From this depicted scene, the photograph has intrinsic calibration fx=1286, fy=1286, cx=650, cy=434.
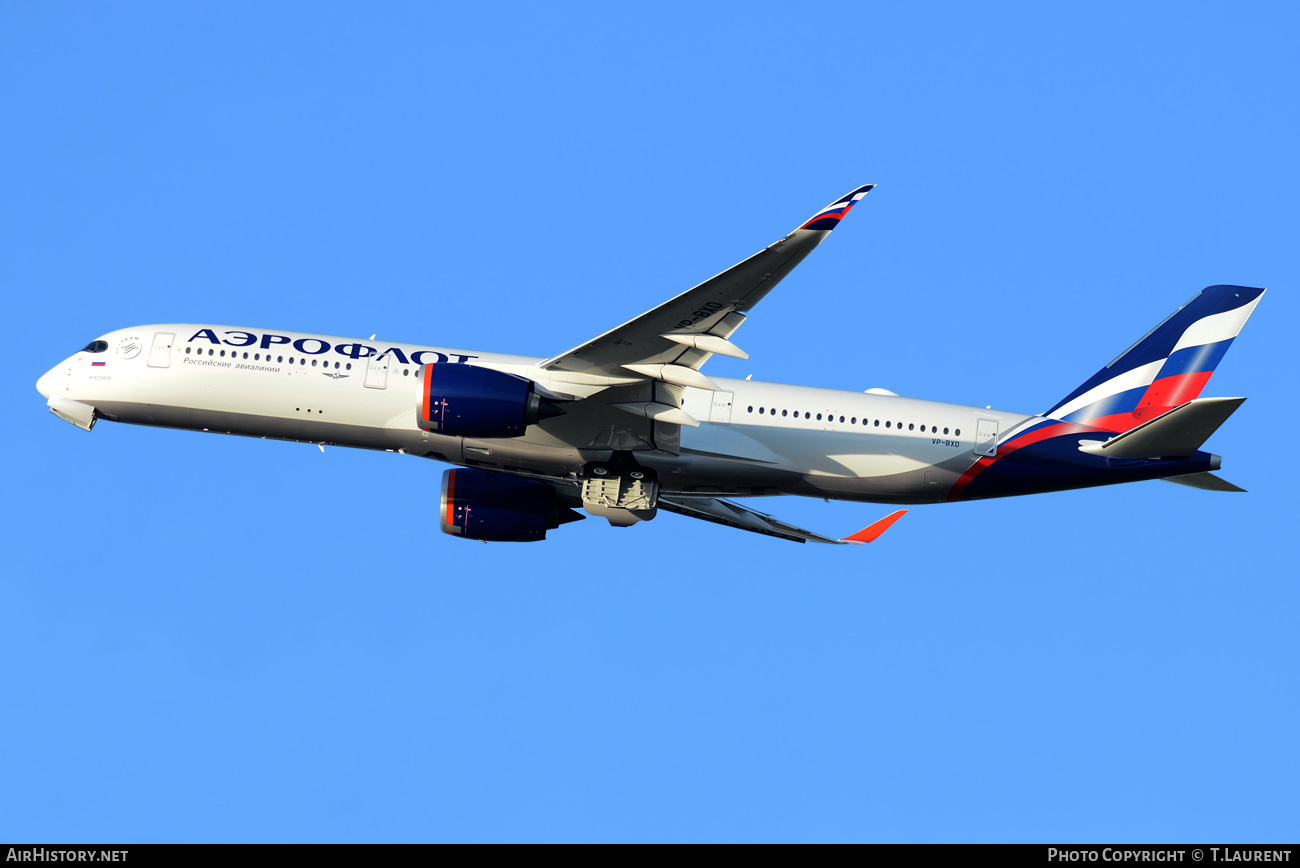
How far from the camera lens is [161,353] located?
3266 centimetres

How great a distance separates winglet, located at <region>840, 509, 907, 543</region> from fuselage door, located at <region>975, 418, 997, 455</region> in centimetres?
428

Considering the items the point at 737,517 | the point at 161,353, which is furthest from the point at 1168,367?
the point at 161,353

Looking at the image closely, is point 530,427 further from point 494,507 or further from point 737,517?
point 737,517

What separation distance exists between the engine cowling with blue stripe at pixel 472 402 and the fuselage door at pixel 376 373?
2.80 metres

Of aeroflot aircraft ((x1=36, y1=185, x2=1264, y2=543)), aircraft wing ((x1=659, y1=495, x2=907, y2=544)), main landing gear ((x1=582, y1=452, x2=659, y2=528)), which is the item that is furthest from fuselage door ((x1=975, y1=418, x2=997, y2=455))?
main landing gear ((x1=582, y1=452, x2=659, y2=528))

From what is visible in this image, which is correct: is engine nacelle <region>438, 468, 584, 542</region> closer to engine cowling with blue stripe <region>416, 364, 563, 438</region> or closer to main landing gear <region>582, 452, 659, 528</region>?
main landing gear <region>582, 452, 659, 528</region>

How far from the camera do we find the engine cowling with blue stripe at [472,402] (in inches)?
1136

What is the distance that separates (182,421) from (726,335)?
14.4m

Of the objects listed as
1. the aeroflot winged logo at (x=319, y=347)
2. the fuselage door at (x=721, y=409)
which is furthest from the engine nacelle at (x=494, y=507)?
the fuselage door at (x=721, y=409)

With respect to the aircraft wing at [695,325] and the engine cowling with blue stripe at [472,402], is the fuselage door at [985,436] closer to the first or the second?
the aircraft wing at [695,325]

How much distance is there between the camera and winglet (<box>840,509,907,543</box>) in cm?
3641

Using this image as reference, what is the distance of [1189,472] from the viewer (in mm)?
31062
